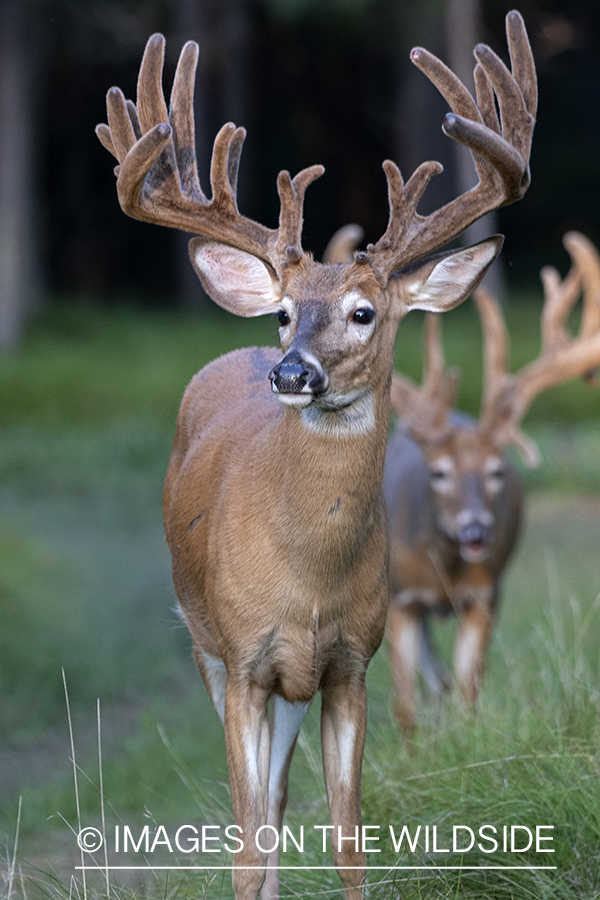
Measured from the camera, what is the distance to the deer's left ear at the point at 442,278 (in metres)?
3.89

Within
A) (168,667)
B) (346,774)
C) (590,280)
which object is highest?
(590,280)

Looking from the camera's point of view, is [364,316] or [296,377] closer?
[296,377]

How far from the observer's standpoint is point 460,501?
7.41m

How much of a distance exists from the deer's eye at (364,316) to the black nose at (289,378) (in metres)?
0.33

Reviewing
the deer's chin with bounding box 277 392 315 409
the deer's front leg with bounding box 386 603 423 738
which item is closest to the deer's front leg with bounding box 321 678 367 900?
the deer's chin with bounding box 277 392 315 409

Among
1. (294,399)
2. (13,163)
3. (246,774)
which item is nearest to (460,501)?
(246,774)

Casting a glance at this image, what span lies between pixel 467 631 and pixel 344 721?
12.0ft

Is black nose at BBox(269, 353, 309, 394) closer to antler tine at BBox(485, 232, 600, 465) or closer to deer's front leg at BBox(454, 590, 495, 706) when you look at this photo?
deer's front leg at BBox(454, 590, 495, 706)

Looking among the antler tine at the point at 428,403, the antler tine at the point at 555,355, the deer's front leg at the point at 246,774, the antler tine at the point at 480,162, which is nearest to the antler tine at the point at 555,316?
the antler tine at the point at 555,355

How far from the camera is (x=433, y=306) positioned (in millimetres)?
3943

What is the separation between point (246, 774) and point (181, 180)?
1735 mm

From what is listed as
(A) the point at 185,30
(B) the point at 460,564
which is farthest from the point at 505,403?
(A) the point at 185,30

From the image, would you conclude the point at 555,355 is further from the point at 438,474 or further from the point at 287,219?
the point at 287,219

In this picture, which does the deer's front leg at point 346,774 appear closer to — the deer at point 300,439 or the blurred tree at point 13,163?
the deer at point 300,439
